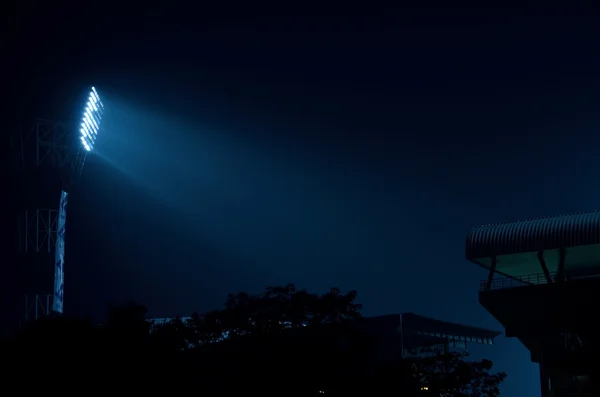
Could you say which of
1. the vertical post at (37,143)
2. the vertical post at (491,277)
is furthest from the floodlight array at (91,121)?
the vertical post at (491,277)

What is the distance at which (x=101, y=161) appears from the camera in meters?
87.7

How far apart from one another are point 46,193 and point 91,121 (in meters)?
6.83

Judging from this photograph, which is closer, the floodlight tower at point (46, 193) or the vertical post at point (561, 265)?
the vertical post at point (561, 265)

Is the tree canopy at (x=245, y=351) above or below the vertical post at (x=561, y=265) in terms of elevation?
below

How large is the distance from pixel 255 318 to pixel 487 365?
46.6 ft

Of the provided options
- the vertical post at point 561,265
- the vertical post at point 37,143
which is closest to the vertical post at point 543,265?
the vertical post at point 561,265

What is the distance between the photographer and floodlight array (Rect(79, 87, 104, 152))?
63.0 m

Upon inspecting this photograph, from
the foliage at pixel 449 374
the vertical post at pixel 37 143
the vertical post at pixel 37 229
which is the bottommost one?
the foliage at pixel 449 374

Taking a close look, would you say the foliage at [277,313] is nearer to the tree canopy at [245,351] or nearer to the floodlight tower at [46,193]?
the tree canopy at [245,351]

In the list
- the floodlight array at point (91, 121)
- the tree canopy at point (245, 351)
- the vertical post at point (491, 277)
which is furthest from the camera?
the floodlight array at point (91, 121)

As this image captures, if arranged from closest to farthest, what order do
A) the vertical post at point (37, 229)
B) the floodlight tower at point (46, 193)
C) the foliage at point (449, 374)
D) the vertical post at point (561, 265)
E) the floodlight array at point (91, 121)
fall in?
the foliage at point (449, 374) < the vertical post at point (561, 265) < the floodlight tower at point (46, 193) < the vertical post at point (37, 229) < the floodlight array at point (91, 121)

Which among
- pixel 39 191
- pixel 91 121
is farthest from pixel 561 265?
pixel 39 191

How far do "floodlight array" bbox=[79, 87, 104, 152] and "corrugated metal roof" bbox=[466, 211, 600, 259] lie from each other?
31303 mm

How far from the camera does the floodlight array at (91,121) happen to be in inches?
2479
